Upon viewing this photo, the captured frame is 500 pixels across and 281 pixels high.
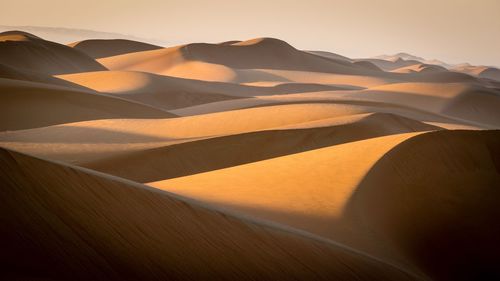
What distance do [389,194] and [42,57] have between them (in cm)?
3770

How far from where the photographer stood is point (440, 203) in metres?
6.48

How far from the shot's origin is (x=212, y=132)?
12977 millimetres

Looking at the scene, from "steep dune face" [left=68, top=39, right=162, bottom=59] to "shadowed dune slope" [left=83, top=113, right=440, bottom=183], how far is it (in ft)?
211

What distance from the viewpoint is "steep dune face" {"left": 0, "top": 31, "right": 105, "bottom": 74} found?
3566 centimetres

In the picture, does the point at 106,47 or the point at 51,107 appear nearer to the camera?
Result: the point at 51,107

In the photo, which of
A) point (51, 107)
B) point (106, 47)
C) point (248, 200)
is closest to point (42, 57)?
point (51, 107)

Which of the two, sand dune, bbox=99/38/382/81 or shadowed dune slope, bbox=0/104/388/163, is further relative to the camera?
sand dune, bbox=99/38/382/81

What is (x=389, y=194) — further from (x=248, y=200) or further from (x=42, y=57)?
(x=42, y=57)

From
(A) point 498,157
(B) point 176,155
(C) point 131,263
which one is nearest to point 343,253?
(C) point 131,263

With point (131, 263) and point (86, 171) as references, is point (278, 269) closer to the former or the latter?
point (131, 263)

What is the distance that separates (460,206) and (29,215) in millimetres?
5178

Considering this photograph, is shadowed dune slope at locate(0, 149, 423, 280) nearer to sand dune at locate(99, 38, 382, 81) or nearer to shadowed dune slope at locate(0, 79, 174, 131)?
shadowed dune slope at locate(0, 79, 174, 131)

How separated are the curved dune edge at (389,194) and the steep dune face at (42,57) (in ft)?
96.8

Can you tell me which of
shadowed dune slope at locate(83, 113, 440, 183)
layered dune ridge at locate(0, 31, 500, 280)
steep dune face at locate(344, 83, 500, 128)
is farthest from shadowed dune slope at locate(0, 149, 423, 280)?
steep dune face at locate(344, 83, 500, 128)
